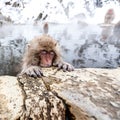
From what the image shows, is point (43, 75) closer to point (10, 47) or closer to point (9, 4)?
point (10, 47)

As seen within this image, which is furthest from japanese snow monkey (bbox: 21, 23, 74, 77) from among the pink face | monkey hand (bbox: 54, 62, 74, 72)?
monkey hand (bbox: 54, 62, 74, 72)

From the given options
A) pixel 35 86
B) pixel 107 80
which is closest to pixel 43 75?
pixel 35 86

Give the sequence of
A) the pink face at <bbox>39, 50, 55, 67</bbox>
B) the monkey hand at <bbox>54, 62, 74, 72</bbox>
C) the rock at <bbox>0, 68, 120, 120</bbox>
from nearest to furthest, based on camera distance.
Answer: the rock at <bbox>0, 68, 120, 120</bbox> < the monkey hand at <bbox>54, 62, 74, 72</bbox> < the pink face at <bbox>39, 50, 55, 67</bbox>

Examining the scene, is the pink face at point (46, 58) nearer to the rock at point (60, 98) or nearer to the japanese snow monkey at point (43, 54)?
the japanese snow monkey at point (43, 54)

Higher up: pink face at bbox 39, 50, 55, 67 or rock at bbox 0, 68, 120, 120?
pink face at bbox 39, 50, 55, 67

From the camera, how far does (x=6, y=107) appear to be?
8.11ft

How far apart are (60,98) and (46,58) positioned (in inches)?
45.4

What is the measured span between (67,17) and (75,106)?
50.9 ft

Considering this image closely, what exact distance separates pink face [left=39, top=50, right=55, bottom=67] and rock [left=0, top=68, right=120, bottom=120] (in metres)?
0.62

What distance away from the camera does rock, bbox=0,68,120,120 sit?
2.42 meters

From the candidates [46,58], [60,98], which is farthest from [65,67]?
[60,98]

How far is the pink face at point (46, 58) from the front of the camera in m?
3.64

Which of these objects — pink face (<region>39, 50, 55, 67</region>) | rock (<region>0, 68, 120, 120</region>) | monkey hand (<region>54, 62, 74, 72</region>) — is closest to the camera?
rock (<region>0, 68, 120, 120</region>)

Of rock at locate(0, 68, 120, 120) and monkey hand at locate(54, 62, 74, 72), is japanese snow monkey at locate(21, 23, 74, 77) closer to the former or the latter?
monkey hand at locate(54, 62, 74, 72)
